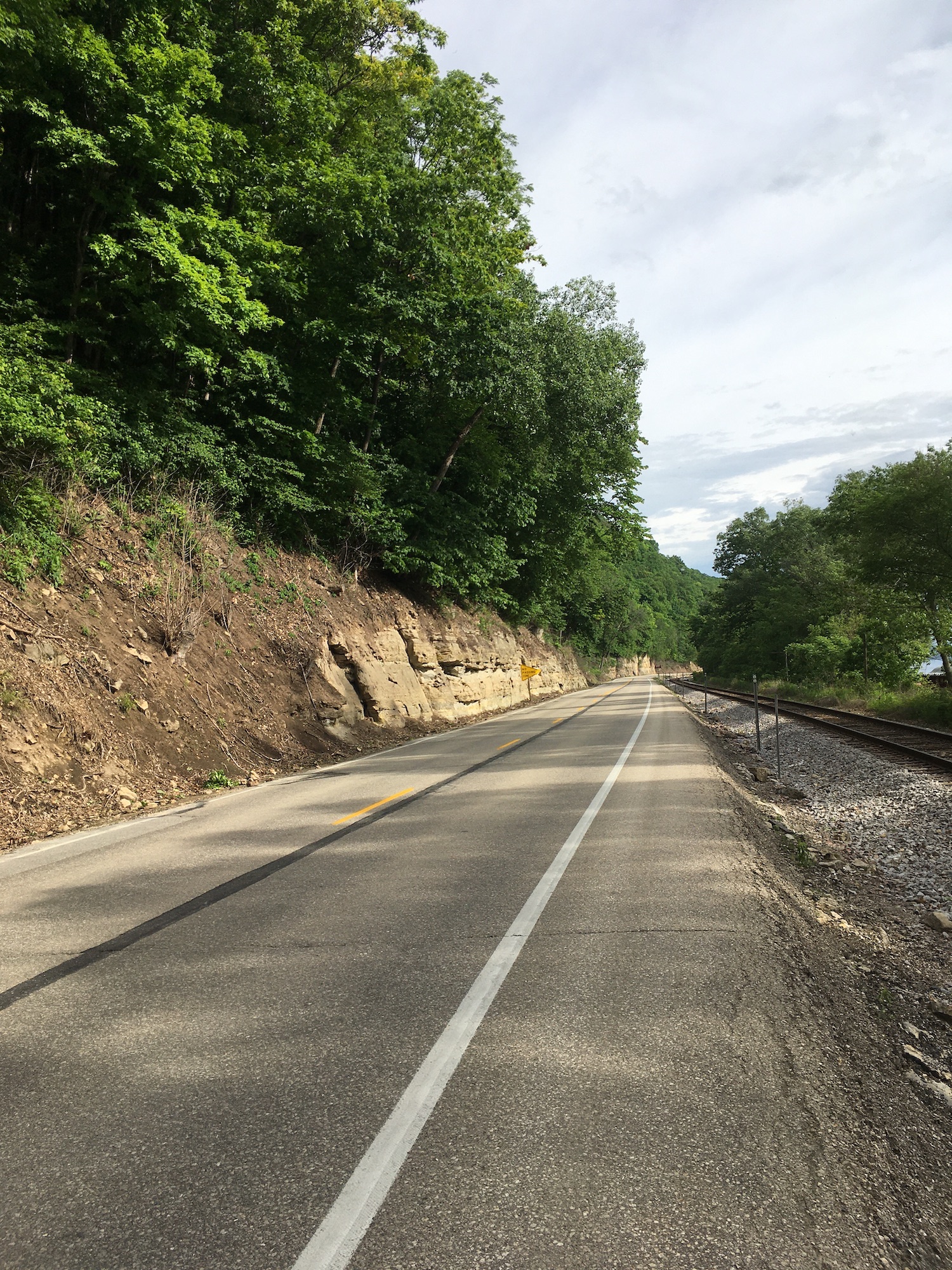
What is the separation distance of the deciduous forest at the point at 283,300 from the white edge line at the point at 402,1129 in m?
9.64

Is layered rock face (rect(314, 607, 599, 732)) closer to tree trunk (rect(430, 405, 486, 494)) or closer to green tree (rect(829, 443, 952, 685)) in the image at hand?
tree trunk (rect(430, 405, 486, 494))

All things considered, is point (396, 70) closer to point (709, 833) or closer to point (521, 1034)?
point (709, 833)

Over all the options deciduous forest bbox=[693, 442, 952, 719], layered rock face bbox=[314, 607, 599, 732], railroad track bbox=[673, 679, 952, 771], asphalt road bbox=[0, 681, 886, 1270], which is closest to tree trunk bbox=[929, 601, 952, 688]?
deciduous forest bbox=[693, 442, 952, 719]

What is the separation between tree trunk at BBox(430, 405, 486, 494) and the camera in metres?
24.5

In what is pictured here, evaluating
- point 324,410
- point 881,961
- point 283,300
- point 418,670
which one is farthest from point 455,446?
point 881,961

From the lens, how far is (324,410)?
19344 millimetres

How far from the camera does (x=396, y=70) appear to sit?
832 inches

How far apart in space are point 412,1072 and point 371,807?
18.1 ft

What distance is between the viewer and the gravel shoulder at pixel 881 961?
91.7 inches

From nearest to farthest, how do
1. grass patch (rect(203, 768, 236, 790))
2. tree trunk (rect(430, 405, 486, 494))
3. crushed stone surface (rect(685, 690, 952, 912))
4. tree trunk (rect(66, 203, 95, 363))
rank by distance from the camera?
crushed stone surface (rect(685, 690, 952, 912)) < grass patch (rect(203, 768, 236, 790)) < tree trunk (rect(66, 203, 95, 363)) < tree trunk (rect(430, 405, 486, 494))

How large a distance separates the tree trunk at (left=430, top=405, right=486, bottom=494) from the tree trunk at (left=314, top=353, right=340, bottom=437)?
5179mm

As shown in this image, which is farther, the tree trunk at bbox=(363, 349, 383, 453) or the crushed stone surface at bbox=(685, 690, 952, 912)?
the tree trunk at bbox=(363, 349, 383, 453)

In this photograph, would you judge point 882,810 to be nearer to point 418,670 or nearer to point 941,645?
point 418,670

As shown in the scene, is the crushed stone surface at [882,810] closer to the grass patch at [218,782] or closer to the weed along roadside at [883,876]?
the weed along roadside at [883,876]
